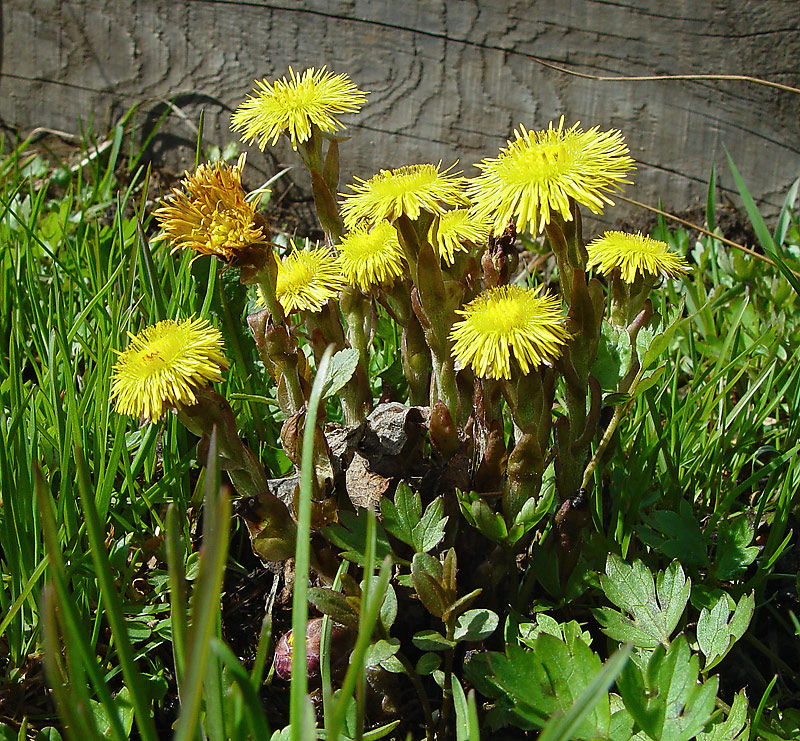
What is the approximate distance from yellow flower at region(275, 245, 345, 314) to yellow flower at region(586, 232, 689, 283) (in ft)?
1.41

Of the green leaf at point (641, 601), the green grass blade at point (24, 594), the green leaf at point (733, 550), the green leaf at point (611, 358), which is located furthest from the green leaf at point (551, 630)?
the green grass blade at point (24, 594)

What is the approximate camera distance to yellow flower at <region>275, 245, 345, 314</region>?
1177 millimetres

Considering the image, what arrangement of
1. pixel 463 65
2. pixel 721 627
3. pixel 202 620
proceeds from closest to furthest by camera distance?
pixel 202 620, pixel 721 627, pixel 463 65

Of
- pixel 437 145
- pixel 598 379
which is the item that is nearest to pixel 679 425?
pixel 598 379

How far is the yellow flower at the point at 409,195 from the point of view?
1.04 m

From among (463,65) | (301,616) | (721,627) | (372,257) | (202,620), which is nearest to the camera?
(202,620)

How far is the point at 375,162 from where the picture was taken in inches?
109

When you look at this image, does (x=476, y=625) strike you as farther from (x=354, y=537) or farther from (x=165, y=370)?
(x=165, y=370)

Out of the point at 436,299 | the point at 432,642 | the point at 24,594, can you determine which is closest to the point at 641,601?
the point at 432,642

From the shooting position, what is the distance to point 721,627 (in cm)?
102

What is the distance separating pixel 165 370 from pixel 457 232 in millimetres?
493

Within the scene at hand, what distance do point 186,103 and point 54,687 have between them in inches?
103

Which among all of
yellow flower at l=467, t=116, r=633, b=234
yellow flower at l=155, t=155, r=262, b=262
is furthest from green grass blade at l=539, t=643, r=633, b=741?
yellow flower at l=155, t=155, r=262, b=262

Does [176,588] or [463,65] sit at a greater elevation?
[463,65]
